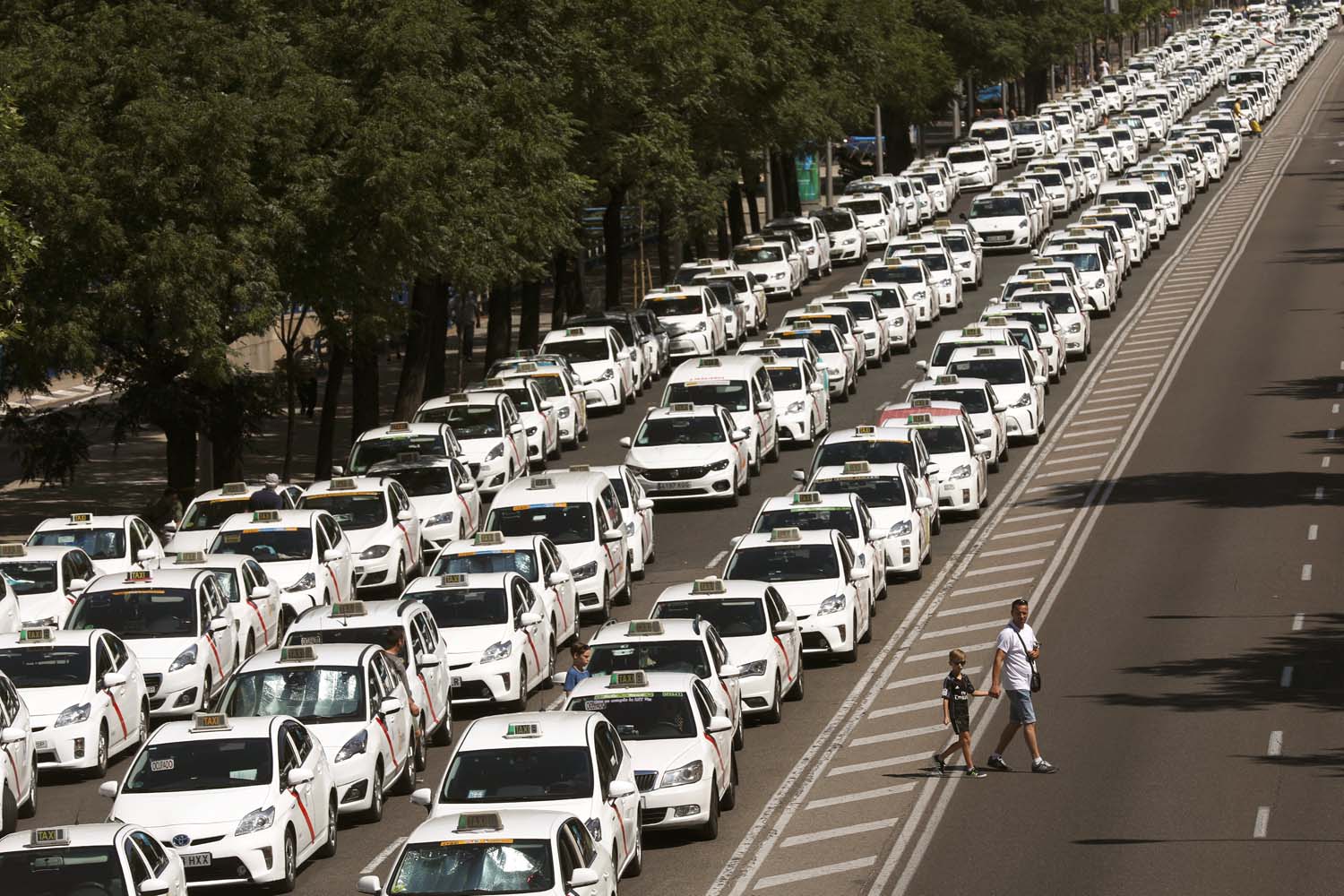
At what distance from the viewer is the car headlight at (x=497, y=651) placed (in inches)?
1094

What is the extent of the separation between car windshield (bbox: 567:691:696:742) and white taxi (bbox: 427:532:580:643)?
727 centimetres

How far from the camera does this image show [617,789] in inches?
792

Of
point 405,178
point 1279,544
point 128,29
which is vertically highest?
point 128,29

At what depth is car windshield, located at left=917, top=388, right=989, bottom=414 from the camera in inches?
1700

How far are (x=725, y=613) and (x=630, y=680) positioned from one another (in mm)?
4844

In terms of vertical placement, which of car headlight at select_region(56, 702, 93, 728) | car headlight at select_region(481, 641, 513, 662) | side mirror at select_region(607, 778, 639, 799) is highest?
side mirror at select_region(607, 778, 639, 799)

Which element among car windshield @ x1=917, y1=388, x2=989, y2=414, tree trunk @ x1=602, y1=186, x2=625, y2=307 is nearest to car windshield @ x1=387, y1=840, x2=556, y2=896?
car windshield @ x1=917, y1=388, x2=989, y2=414

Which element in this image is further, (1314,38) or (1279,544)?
(1314,38)

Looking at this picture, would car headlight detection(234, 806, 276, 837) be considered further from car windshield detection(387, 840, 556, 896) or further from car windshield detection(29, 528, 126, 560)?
car windshield detection(29, 528, 126, 560)

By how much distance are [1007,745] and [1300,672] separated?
17.1 ft

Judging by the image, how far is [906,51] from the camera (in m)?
94.3

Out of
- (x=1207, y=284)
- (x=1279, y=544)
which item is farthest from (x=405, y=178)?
(x=1207, y=284)

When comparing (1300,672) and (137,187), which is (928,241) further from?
(1300,672)

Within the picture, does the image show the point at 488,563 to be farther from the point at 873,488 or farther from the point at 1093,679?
the point at 1093,679
